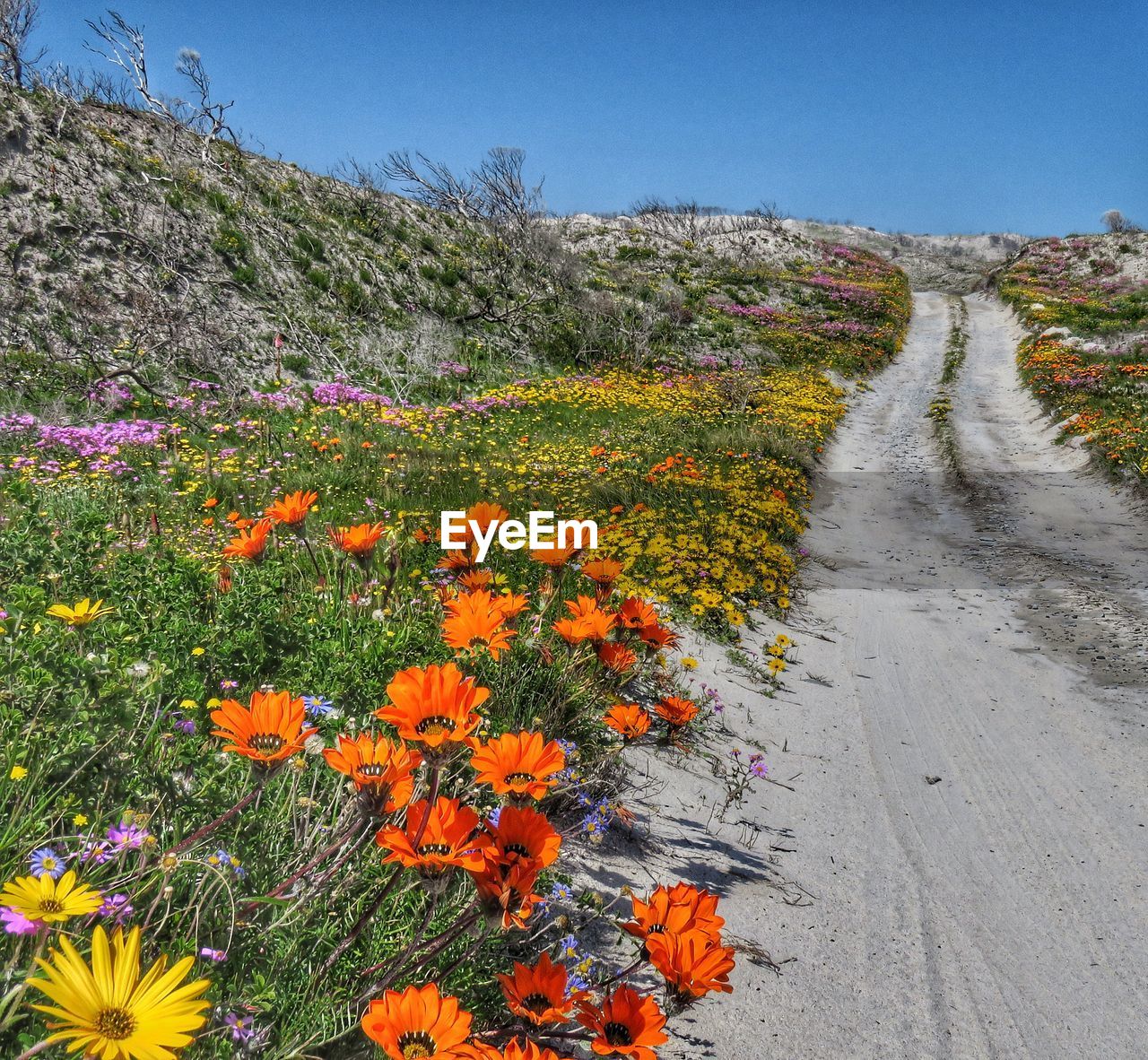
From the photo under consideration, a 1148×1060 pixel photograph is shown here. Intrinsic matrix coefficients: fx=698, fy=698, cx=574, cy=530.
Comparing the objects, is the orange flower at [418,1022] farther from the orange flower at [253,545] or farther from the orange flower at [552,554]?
the orange flower at [253,545]

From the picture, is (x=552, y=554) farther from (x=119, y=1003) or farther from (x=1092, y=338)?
(x=1092, y=338)

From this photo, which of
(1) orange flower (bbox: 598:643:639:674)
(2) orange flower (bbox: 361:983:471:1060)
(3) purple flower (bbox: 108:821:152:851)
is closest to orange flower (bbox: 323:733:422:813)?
Result: (2) orange flower (bbox: 361:983:471:1060)

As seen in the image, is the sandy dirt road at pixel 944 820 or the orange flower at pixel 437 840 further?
the sandy dirt road at pixel 944 820

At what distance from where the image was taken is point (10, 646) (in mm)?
1816

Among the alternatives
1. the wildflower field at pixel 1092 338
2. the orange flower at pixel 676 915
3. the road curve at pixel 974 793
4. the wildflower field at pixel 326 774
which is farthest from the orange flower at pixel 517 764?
the wildflower field at pixel 1092 338

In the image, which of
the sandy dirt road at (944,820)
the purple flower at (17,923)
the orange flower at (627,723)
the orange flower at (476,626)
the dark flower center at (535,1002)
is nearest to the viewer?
the purple flower at (17,923)

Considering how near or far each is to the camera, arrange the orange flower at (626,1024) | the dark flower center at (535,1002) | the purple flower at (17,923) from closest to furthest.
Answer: the purple flower at (17,923) → the orange flower at (626,1024) → the dark flower center at (535,1002)

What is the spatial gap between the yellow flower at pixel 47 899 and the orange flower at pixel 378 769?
38cm

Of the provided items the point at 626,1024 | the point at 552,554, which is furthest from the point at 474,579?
the point at 626,1024

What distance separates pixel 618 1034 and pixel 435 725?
60 centimetres

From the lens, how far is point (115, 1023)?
823 millimetres

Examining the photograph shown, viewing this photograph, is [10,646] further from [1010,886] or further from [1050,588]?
[1050,588]

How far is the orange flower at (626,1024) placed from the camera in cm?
113

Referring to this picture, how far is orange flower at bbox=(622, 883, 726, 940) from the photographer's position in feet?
4.09
